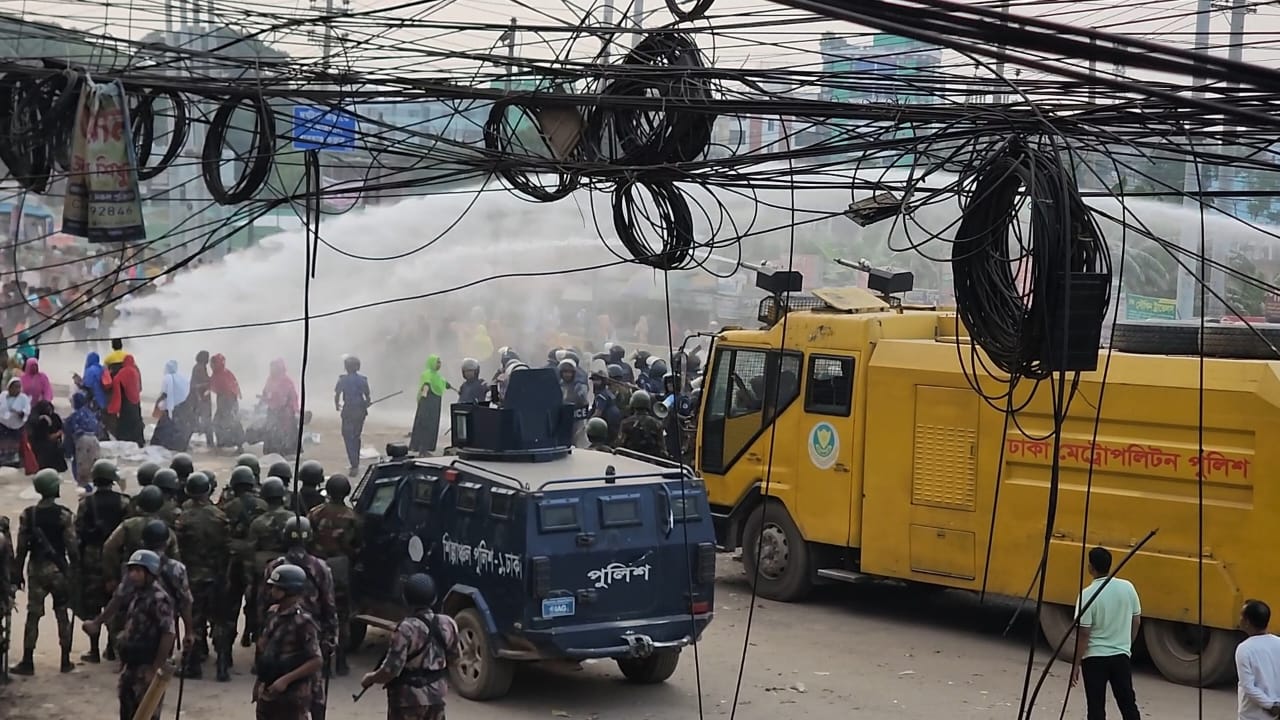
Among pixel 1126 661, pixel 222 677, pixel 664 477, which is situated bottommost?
pixel 222 677

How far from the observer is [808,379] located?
46.8ft

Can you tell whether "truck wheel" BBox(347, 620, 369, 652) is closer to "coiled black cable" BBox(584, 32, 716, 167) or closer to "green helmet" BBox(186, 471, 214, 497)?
"green helmet" BBox(186, 471, 214, 497)

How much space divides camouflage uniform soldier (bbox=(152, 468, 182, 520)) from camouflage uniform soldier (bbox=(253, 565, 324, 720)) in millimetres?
2751

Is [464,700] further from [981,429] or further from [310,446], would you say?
[310,446]

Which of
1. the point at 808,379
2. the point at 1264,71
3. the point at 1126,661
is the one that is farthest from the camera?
the point at 808,379

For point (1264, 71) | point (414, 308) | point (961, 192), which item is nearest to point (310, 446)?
point (414, 308)

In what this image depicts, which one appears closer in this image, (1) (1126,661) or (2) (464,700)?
(1) (1126,661)

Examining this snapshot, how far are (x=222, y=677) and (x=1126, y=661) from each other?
6448 mm

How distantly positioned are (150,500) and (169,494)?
1.67ft

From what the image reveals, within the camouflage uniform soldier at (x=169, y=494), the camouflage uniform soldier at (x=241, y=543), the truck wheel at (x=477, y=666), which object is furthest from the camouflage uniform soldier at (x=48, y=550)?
the truck wheel at (x=477, y=666)

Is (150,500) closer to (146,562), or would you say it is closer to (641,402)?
(146,562)

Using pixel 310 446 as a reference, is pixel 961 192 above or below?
above

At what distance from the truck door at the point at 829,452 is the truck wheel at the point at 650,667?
2743mm

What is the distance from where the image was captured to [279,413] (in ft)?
74.0
